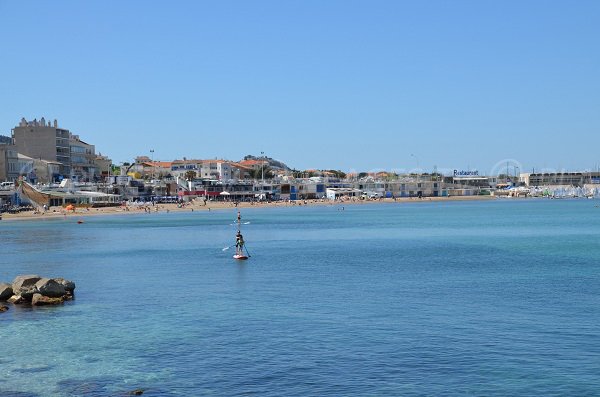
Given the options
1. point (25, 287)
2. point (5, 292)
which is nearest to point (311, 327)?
point (25, 287)

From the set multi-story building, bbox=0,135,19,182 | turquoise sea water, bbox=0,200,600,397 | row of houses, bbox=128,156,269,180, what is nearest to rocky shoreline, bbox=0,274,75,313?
turquoise sea water, bbox=0,200,600,397

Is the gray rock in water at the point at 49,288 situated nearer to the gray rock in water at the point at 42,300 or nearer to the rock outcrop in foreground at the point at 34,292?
the rock outcrop in foreground at the point at 34,292

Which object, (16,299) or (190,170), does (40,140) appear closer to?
(190,170)

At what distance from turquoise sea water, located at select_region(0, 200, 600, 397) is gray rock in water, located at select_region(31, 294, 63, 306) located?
2.71 ft

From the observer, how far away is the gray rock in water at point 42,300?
→ 2903 cm

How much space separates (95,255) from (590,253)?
35096mm

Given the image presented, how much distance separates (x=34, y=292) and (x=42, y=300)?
0.63m

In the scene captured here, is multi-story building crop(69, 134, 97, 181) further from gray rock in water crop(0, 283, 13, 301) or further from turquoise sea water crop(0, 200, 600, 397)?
gray rock in water crop(0, 283, 13, 301)

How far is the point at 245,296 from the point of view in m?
31.2

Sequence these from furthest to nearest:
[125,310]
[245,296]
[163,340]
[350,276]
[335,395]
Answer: [350,276]
[245,296]
[125,310]
[163,340]
[335,395]

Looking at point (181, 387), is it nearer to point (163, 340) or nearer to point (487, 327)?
point (163, 340)

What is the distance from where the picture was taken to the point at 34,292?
2958 centimetres

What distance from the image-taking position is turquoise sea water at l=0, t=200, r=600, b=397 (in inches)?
715

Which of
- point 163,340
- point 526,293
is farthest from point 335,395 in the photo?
point 526,293
